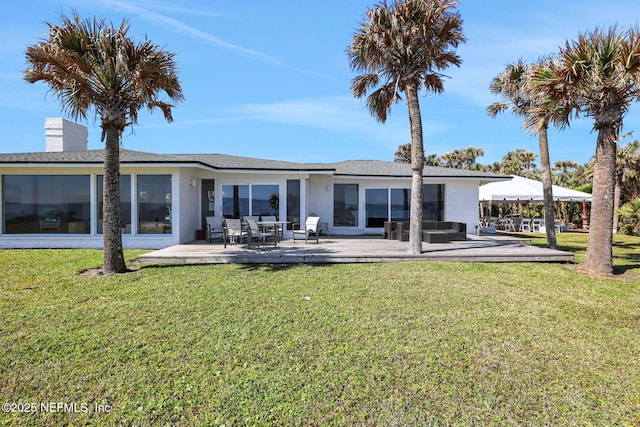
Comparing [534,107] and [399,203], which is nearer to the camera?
[534,107]

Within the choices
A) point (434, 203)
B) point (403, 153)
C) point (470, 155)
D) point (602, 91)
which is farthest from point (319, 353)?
point (403, 153)

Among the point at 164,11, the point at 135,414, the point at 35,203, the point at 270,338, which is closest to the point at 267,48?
the point at 164,11

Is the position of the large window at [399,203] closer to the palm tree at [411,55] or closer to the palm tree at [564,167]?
the palm tree at [411,55]

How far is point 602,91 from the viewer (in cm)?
794

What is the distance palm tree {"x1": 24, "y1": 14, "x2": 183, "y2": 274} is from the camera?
7.07m

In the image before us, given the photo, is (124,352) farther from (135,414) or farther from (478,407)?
(478,407)

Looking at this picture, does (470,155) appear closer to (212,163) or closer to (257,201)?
(257,201)

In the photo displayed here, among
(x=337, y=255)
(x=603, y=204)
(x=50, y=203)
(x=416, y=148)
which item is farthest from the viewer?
(x=50, y=203)

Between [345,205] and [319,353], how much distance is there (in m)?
13.2

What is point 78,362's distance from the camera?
3725 mm

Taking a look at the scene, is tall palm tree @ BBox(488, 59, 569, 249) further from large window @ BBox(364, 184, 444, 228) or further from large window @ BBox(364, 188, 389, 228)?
large window @ BBox(364, 188, 389, 228)

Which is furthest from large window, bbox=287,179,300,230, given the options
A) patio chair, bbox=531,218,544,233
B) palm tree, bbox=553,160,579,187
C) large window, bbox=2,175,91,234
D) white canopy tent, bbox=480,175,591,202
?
palm tree, bbox=553,160,579,187

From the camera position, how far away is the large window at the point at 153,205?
12.5 m

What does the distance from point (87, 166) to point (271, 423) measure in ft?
41.4
